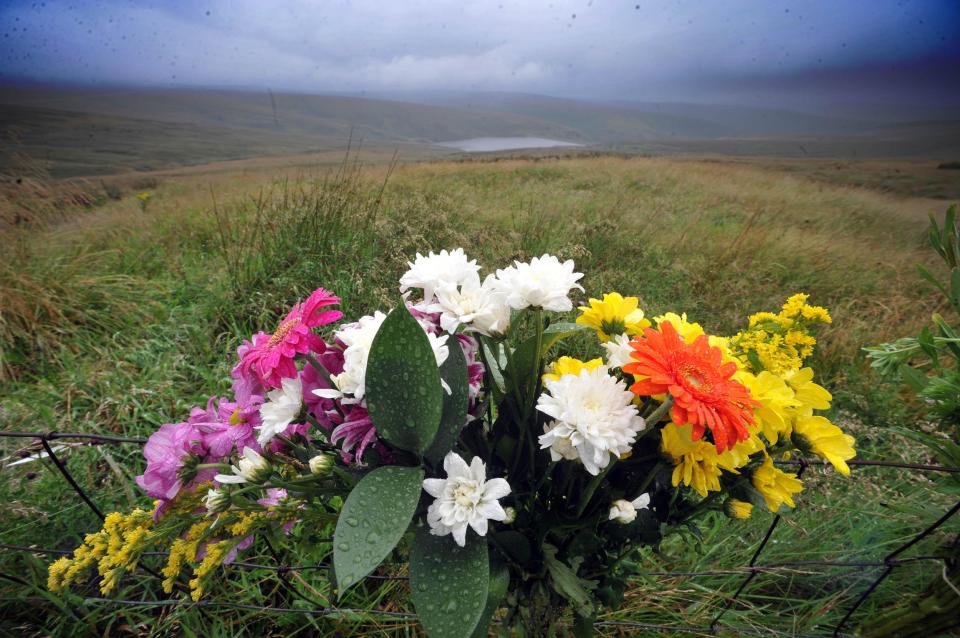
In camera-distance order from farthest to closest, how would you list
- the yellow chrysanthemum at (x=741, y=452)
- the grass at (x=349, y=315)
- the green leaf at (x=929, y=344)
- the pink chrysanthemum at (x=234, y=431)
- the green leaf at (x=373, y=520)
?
the grass at (x=349, y=315) → the green leaf at (x=929, y=344) → the pink chrysanthemum at (x=234, y=431) → the yellow chrysanthemum at (x=741, y=452) → the green leaf at (x=373, y=520)

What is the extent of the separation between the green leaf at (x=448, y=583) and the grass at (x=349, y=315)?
0.35 meters

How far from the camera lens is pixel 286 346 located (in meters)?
0.53

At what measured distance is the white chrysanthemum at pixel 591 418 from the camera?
0.47m

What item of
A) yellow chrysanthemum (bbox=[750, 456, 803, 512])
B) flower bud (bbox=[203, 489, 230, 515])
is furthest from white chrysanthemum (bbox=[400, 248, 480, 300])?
yellow chrysanthemum (bbox=[750, 456, 803, 512])

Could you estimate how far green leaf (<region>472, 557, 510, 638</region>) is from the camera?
22.1 inches

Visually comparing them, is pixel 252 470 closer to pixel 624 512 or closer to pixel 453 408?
pixel 453 408

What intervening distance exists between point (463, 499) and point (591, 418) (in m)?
0.16

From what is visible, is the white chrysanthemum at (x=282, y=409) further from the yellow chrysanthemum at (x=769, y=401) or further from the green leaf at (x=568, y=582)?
the yellow chrysanthemum at (x=769, y=401)

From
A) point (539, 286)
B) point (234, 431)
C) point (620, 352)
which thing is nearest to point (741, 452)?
point (620, 352)

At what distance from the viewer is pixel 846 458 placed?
1.90 feet

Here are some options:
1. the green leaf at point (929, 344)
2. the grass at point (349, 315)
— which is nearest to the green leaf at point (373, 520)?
the grass at point (349, 315)

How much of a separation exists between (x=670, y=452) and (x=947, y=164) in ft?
64.4

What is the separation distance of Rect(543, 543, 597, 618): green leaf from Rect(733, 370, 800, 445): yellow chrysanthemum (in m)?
0.28

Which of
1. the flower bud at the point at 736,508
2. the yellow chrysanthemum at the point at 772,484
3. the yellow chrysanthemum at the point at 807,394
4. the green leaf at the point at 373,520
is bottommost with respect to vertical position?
the flower bud at the point at 736,508
